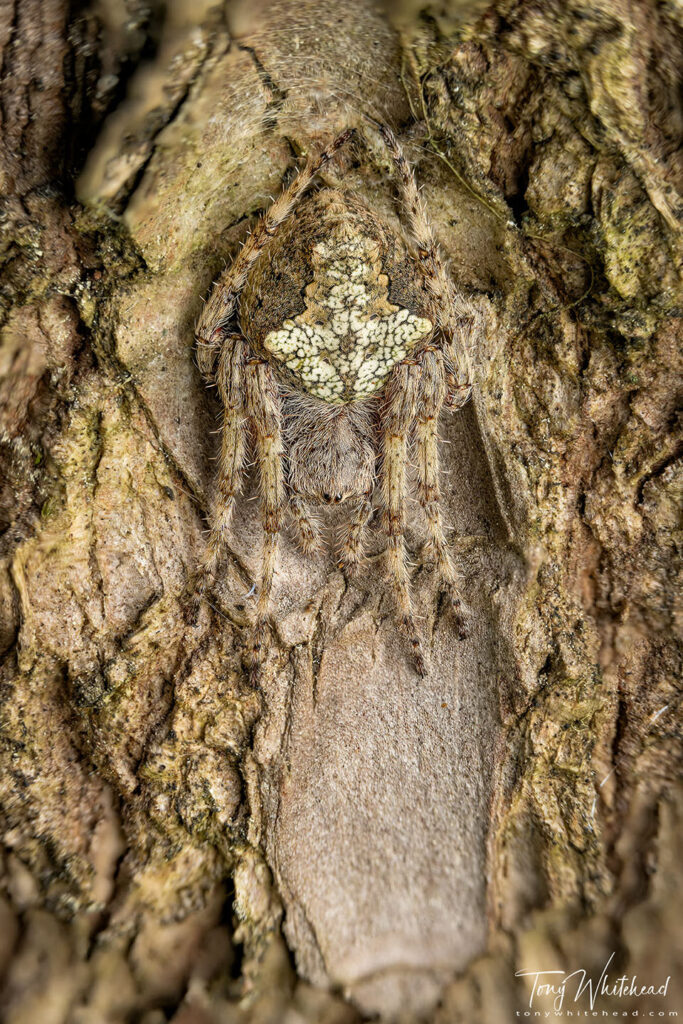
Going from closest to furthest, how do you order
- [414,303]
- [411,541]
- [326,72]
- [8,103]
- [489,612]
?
[8,103], [326,72], [414,303], [489,612], [411,541]

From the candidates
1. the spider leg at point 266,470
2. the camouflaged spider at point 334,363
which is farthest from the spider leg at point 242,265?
the spider leg at point 266,470

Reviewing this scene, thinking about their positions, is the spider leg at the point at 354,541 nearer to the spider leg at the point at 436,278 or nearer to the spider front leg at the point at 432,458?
the spider front leg at the point at 432,458

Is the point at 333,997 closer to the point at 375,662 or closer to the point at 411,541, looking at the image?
the point at 375,662

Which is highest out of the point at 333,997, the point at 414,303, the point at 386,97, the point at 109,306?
the point at 386,97

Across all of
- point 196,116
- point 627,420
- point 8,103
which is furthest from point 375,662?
point 8,103

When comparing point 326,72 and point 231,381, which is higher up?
point 326,72
